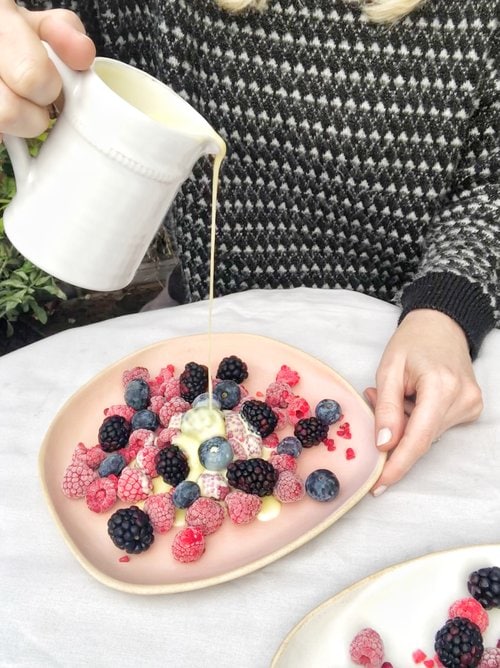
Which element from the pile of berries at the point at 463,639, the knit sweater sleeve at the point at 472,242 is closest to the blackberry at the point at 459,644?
the pile of berries at the point at 463,639

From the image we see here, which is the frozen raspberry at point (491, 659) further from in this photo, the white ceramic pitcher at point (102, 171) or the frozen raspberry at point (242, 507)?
the white ceramic pitcher at point (102, 171)

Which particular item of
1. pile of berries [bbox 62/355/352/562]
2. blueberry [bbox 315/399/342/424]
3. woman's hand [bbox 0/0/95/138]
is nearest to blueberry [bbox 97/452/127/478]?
pile of berries [bbox 62/355/352/562]

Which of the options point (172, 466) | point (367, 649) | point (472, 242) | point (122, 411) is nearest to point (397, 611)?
point (367, 649)

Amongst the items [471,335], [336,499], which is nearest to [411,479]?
[336,499]

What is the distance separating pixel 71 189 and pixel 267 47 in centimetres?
49

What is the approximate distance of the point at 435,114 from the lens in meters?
0.87

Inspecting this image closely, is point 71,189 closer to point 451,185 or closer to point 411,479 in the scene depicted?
point 411,479

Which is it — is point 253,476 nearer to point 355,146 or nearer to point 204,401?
point 204,401

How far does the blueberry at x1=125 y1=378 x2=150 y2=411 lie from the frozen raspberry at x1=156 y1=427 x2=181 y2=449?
0.14 ft

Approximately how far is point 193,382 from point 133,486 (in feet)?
0.47

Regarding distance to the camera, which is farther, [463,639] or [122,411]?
[122,411]

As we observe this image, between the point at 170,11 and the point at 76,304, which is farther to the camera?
the point at 76,304

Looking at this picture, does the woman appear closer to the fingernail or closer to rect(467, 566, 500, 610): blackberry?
the fingernail

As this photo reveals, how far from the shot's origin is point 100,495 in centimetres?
65
